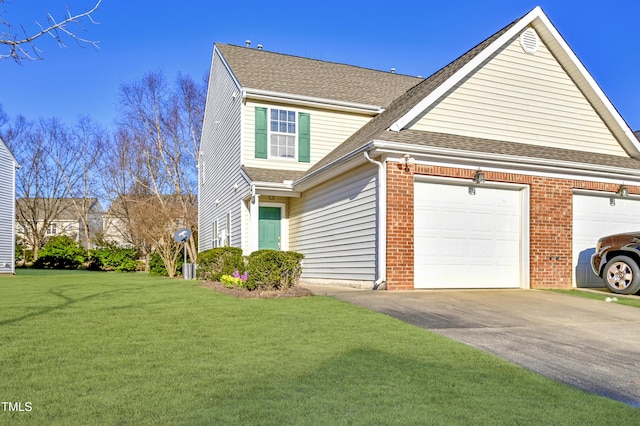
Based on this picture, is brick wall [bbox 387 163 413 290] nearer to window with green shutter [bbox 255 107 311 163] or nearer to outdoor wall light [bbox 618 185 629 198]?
outdoor wall light [bbox 618 185 629 198]

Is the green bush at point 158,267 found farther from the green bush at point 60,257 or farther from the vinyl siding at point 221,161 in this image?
the green bush at point 60,257

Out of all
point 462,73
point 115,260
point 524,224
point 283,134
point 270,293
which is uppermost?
point 462,73

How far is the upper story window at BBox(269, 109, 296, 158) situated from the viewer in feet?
50.4

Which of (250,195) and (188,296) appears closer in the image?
(188,296)

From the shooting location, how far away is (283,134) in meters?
15.4

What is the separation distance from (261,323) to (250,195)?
807cm

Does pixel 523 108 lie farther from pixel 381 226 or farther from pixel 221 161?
pixel 221 161

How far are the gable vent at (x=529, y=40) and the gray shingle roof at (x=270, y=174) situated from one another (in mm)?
6876

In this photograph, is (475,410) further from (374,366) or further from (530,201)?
(530,201)

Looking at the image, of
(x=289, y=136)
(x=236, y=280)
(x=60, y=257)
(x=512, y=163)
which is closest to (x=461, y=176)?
(x=512, y=163)

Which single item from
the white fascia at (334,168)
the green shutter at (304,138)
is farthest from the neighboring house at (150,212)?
the white fascia at (334,168)

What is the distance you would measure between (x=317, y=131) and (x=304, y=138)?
0.51 meters

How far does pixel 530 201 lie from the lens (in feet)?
36.6

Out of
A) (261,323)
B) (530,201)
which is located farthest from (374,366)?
(530,201)
